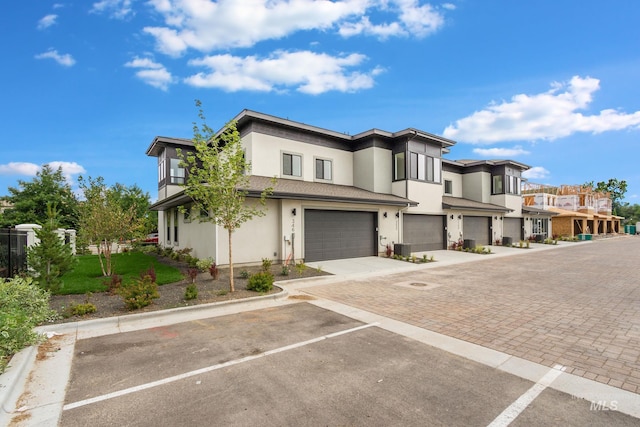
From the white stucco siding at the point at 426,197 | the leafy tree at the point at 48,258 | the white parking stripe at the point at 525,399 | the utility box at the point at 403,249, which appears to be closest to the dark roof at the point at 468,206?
the white stucco siding at the point at 426,197

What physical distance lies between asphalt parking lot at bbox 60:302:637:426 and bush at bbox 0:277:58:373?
0.77m

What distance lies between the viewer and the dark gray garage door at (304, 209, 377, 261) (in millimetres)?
15328

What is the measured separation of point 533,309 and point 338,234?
32.9 feet

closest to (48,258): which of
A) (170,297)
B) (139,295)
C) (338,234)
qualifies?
(139,295)

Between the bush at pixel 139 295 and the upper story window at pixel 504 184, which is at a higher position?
the upper story window at pixel 504 184

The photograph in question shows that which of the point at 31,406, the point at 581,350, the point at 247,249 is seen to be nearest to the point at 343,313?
the point at 581,350

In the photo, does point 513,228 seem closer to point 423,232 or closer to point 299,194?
point 423,232

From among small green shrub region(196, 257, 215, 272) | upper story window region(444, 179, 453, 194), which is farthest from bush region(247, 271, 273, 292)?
upper story window region(444, 179, 453, 194)

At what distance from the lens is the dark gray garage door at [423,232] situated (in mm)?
19938

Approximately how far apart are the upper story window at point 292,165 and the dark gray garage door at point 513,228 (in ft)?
69.6

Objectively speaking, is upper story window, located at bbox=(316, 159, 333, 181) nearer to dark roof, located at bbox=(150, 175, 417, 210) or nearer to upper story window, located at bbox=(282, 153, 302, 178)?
dark roof, located at bbox=(150, 175, 417, 210)

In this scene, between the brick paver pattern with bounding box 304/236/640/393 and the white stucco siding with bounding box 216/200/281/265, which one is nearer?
the brick paver pattern with bounding box 304/236/640/393

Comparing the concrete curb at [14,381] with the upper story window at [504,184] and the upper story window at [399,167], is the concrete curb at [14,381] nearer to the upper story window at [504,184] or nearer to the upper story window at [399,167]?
the upper story window at [399,167]

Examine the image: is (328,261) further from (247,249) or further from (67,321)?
(67,321)
